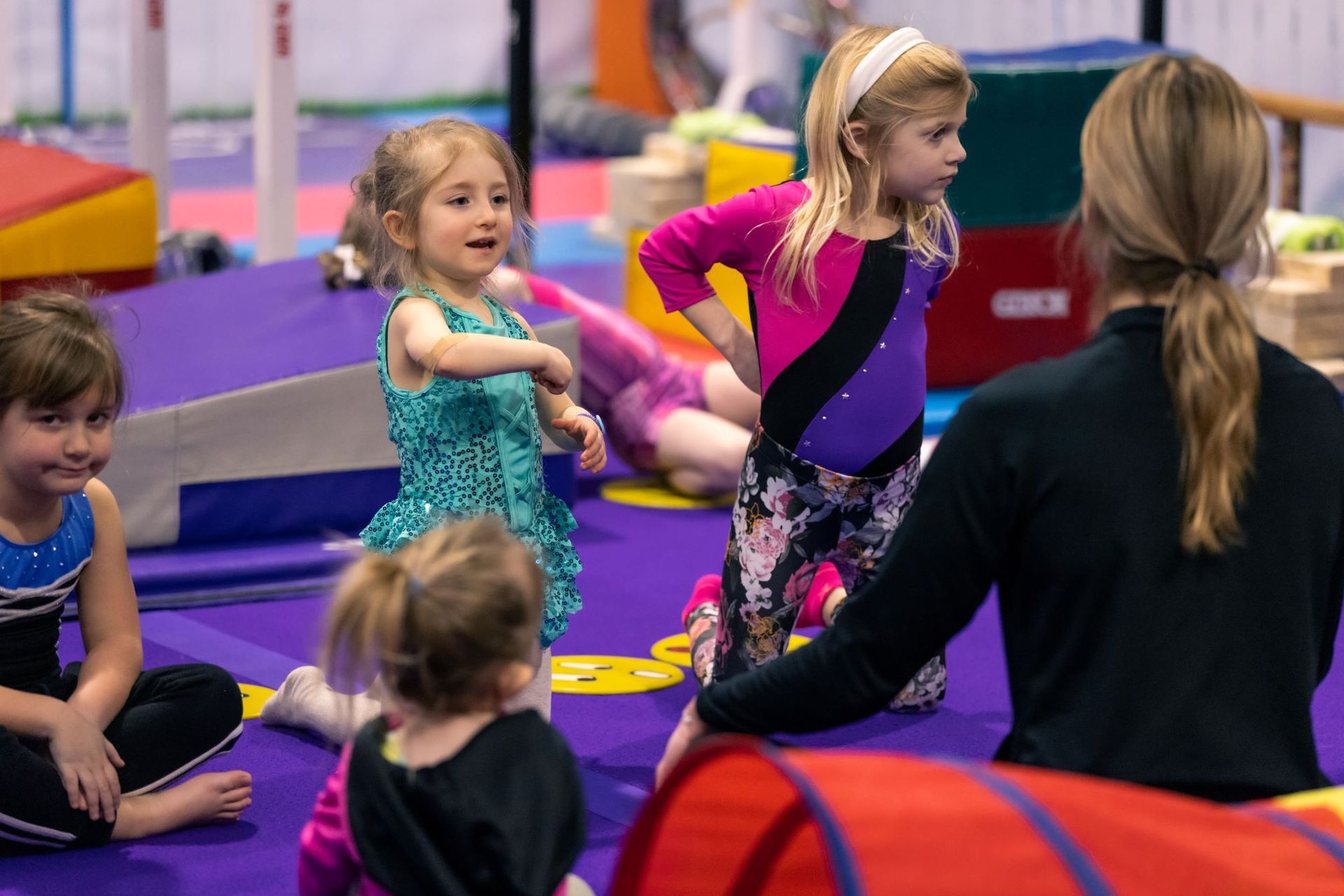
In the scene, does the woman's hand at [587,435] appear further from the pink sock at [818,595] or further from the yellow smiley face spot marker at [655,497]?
the yellow smiley face spot marker at [655,497]

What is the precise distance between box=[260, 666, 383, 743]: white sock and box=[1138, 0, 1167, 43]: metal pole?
15.4 ft

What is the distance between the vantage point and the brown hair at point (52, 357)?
2348 millimetres

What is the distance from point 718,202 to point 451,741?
12.8 ft

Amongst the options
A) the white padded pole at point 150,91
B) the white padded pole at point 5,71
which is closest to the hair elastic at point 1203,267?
the white padded pole at point 150,91

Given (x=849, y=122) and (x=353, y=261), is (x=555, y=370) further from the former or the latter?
(x=353, y=261)

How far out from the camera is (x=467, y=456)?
2.65 meters

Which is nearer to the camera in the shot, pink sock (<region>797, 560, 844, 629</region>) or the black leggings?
the black leggings

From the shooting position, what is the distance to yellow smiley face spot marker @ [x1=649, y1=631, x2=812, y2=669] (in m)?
3.42

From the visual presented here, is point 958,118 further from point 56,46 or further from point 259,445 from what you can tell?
point 56,46

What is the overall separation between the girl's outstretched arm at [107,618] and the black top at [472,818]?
840 mm

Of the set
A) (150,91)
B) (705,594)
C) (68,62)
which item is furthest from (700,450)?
(68,62)

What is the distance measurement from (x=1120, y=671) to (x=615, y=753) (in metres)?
1.35

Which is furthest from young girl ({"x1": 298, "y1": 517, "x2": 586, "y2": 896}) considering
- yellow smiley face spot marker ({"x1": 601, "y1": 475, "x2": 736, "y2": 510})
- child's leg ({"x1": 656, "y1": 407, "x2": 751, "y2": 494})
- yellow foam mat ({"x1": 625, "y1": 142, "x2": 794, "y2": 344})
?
yellow foam mat ({"x1": 625, "y1": 142, "x2": 794, "y2": 344})

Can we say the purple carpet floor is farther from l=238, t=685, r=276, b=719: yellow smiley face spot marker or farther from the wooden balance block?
→ the wooden balance block
